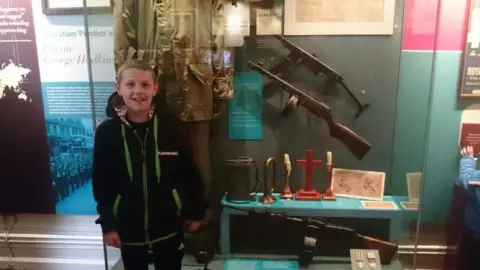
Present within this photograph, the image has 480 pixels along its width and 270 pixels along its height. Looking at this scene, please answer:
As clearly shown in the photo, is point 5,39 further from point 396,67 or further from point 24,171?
point 396,67

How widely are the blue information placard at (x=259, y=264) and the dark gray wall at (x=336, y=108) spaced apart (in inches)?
15.8

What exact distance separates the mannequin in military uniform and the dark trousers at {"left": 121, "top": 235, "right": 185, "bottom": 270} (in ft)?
1.25

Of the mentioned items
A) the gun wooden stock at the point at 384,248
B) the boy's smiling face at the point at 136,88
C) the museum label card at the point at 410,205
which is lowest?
the gun wooden stock at the point at 384,248

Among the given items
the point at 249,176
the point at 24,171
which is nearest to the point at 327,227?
the point at 249,176

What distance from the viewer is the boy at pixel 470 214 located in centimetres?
192

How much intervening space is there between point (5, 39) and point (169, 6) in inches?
43.5

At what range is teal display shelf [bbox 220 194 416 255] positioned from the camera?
2221 mm

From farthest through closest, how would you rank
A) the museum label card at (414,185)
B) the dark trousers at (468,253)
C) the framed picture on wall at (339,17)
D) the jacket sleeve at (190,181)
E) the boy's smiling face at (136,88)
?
the framed picture on wall at (339,17)
the museum label card at (414,185)
the dark trousers at (468,253)
the jacket sleeve at (190,181)
the boy's smiling face at (136,88)

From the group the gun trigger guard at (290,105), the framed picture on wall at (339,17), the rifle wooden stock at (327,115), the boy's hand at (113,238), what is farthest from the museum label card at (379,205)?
the boy's hand at (113,238)

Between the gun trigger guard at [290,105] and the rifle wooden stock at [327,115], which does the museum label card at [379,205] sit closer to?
the rifle wooden stock at [327,115]

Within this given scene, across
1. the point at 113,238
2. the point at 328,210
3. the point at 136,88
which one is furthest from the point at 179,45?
the point at 328,210

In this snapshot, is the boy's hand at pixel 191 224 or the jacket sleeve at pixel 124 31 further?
the jacket sleeve at pixel 124 31

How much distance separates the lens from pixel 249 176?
2.37m

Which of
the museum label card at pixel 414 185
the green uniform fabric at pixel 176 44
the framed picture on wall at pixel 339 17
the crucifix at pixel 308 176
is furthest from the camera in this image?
the crucifix at pixel 308 176
